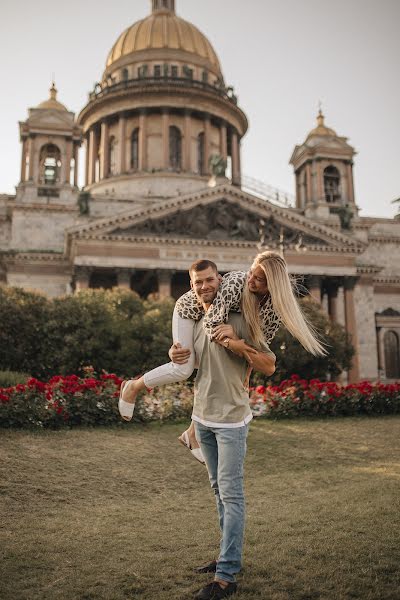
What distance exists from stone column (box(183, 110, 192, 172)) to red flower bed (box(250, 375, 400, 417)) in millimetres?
33050

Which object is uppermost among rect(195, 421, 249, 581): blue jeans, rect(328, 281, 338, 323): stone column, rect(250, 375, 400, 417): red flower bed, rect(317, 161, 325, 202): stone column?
rect(317, 161, 325, 202): stone column

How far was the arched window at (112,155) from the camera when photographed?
4828 centimetres

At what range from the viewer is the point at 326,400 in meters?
14.8

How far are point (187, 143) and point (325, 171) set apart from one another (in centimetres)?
1090

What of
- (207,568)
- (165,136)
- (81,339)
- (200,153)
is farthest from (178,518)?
(200,153)

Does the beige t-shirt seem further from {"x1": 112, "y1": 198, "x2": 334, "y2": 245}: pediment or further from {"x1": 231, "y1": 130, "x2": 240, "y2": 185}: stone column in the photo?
{"x1": 231, "y1": 130, "x2": 240, "y2": 185}: stone column

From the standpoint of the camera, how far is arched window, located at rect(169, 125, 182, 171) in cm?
4741

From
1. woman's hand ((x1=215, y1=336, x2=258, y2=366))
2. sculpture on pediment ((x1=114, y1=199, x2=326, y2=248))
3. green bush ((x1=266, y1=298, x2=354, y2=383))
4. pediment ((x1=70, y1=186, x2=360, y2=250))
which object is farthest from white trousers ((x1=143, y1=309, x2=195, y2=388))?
sculpture on pediment ((x1=114, y1=199, x2=326, y2=248))

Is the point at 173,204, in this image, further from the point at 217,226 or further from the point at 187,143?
the point at 187,143

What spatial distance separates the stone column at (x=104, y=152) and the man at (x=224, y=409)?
44.7 meters

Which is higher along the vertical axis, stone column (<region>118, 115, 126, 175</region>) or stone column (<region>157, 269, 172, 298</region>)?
stone column (<region>118, 115, 126, 175</region>)

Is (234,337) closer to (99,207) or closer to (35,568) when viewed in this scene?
(35,568)

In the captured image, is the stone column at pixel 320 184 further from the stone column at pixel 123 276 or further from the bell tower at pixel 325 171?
the stone column at pixel 123 276

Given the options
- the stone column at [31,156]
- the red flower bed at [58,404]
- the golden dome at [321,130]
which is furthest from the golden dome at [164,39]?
the red flower bed at [58,404]
